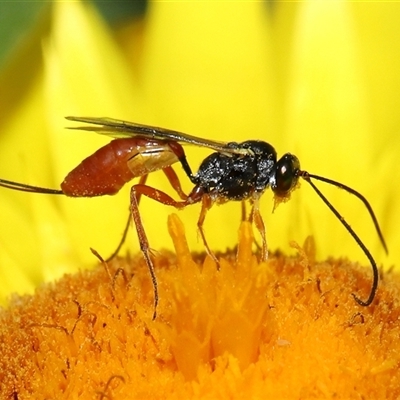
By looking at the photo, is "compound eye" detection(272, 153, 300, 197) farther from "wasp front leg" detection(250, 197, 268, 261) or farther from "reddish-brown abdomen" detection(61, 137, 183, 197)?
"reddish-brown abdomen" detection(61, 137, 183, 197)

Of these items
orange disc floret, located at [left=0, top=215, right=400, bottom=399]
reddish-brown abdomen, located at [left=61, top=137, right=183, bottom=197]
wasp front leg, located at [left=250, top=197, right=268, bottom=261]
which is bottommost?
orange disc floret, located at [left=0, top=215, right=400, bottom=399]

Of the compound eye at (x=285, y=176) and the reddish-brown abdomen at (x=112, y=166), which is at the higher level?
the reddish-brown abdomen at (x=112, y=166)

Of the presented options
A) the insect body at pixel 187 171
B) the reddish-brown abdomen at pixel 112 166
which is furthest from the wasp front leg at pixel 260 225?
the reddish-brown abdomen at pixel 112 166

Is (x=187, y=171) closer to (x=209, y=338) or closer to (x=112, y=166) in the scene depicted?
(x=112, y=166)

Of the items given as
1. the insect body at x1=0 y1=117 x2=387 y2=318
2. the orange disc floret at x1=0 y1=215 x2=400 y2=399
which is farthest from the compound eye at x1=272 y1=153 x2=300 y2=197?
the orange disc floret at x1=0 y1=215 x2=400 y2=399

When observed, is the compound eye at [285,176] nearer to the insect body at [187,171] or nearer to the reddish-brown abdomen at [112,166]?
the insect body at [187,171]

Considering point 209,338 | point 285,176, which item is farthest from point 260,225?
point 209,338

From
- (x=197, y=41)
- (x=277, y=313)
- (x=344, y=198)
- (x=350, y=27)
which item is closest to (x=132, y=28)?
(x=197, y=41)
